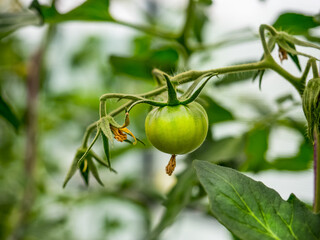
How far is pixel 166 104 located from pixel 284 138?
2.22ft

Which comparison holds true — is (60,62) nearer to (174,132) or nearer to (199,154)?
(199,154)

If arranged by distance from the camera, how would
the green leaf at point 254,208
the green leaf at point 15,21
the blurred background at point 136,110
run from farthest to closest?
the blurred background at point 136,110, the green leaf at point 15,21, the green leaf at point 254,208

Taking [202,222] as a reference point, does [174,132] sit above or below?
above

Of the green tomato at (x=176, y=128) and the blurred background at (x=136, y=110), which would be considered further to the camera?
the blurred background at (x=136, y=110)

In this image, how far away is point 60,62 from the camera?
1.57 m

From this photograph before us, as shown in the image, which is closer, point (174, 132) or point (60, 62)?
point (174, 132)

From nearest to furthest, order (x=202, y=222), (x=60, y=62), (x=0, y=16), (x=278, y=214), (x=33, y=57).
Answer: (x=278, y=214), (x=0, y=16), (x=33, y=57), (x=60, y=62), (x=202, y=222)

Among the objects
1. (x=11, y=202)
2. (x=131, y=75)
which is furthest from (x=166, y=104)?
(x=11, y=202)

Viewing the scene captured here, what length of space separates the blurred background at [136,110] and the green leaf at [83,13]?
0.01 metres

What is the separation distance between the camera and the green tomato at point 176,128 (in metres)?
0.33

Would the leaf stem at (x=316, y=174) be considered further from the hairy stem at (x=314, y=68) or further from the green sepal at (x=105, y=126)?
the green sepal at (x=105, y=126)

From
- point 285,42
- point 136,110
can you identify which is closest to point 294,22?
point 285,42

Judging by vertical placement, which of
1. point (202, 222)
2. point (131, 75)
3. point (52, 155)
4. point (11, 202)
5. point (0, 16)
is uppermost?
point (0, 16)

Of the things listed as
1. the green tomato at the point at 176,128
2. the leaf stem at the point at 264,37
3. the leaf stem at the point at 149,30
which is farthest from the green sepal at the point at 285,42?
the leaf stem at the point at 149,30
